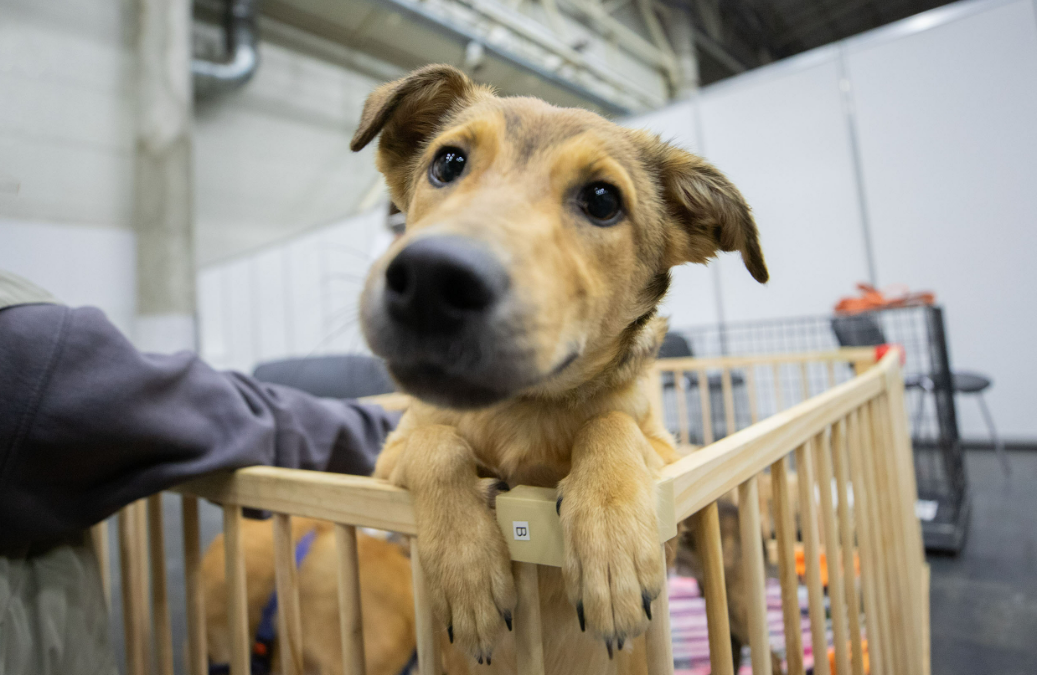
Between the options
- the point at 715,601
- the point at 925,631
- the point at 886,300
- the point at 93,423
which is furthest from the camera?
the point at 886,300

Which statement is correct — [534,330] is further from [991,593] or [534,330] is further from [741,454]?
[991,593]

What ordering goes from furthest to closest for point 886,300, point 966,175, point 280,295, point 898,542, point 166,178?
point 280,295, point 166,178, point 966,175, point 886,300, point 898,542

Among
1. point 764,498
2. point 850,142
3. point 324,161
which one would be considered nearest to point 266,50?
point 324,161

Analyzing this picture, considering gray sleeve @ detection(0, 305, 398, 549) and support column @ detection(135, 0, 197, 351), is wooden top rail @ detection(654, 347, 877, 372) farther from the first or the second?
support column @ detection(135, 0, 197, 351)

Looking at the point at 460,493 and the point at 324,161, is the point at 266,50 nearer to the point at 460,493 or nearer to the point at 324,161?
the point at 324,161

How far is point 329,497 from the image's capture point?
703 mm

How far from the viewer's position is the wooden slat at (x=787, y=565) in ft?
2.51

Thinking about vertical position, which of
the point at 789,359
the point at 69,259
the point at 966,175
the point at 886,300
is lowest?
the point at 789,359

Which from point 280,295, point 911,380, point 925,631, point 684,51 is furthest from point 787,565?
point 684,51

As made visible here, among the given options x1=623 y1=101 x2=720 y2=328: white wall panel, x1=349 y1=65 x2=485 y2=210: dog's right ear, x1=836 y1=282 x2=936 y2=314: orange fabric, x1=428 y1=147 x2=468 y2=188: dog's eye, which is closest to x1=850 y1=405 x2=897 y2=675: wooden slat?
x1=428 y1=147 x2=468 y2=188: dog's eye

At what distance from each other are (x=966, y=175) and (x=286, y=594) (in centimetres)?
442

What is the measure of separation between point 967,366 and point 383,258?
4.50 metres

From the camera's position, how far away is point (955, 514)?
2371mm

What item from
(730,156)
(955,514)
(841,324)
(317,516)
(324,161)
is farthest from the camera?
(324,161)
